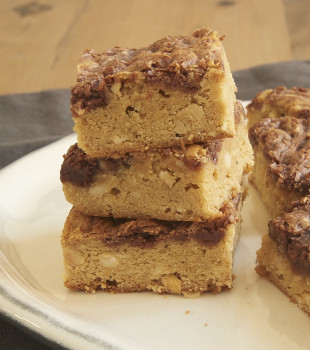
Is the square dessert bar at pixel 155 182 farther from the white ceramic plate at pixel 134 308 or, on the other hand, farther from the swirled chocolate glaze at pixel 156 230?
the white ceramic plate at pixel 134 308

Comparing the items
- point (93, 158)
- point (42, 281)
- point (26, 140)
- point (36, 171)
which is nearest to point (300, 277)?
point (93, 158)

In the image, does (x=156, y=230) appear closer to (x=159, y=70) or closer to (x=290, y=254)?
(x=290, y=254)

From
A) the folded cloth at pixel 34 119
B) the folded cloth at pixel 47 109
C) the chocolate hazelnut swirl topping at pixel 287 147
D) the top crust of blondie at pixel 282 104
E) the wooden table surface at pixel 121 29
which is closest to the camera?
the chocolate hazelnut swirl topping at pixel 287 147

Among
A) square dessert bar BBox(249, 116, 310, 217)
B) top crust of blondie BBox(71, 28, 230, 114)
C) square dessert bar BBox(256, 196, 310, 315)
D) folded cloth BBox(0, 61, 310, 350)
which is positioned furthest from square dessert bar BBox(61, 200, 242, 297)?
folded cloth BBox(0, 61, 310, 350)

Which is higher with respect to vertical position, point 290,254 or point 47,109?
point 290,254

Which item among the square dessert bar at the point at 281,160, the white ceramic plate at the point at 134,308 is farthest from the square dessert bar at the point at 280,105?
the white ceramic plate at the point at 134,308

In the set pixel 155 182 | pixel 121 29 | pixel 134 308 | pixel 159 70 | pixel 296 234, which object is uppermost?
pixel 159 70

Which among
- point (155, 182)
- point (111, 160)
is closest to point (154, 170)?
point (155, 182)
